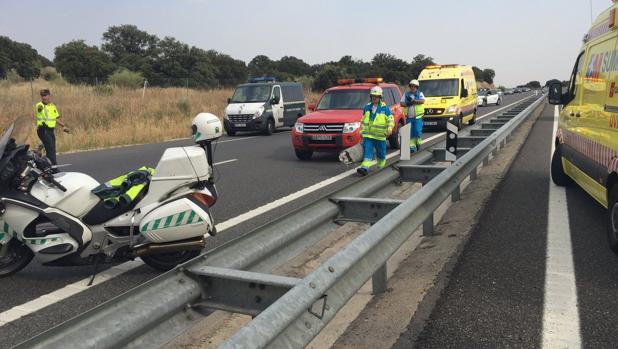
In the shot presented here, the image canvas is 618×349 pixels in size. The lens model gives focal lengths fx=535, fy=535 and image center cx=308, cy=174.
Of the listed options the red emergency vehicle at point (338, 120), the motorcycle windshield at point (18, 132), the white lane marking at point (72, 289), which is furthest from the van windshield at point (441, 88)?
the motorcycle windshield at point (18, 132)

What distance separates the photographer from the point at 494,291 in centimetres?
396

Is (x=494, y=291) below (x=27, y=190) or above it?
below

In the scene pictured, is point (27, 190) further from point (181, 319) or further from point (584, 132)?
point (584, 132)

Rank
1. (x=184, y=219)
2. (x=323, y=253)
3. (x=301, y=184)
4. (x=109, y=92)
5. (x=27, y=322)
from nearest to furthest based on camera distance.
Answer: (x=27, y=322) < (x=184, y=219) < (x=323, y=253) < (x=301, y=184) < (x=109, y=92)

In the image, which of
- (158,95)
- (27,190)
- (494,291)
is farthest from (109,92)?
(494,291)

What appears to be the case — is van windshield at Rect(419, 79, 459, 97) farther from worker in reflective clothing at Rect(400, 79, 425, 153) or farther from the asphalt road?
the asphalt road

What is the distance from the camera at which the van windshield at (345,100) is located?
1280 centimetres

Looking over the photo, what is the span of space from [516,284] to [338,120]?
7.84 meters

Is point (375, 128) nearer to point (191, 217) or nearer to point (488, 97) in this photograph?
point (191, 217)

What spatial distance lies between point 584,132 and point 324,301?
16.1ft

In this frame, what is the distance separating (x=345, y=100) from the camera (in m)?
13.1

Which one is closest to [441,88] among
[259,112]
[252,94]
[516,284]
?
[259,112]

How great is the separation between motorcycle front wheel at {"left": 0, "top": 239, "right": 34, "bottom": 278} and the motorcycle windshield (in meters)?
0.87

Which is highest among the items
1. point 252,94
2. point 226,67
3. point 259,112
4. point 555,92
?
point 226,67
